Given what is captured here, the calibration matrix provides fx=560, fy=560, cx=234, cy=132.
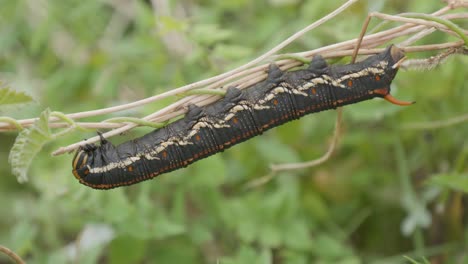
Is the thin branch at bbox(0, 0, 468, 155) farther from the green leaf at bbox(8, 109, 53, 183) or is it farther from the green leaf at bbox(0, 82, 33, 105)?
the green leaf at bbox(8, 109, 53, 183)

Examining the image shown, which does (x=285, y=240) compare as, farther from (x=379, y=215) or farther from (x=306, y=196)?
(x=379, y=215)

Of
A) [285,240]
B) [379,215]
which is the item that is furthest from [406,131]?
[285,240]

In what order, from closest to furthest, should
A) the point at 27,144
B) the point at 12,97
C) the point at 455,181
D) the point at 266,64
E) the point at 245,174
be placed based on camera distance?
the point at 27,144 → the point at 12,97 → the point at 266,64 → the point at 455,181 → the point at 245,174

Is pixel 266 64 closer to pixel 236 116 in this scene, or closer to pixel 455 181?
pixel 236 116

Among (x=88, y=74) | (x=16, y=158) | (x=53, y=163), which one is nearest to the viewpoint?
(x=16, y=158)

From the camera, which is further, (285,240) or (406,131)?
(406,131)

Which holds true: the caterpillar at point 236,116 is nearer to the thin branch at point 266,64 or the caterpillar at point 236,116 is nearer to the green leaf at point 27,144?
the thin branch at point 266,64

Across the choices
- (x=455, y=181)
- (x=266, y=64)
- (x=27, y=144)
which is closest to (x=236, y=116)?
(x=266, y=64)
